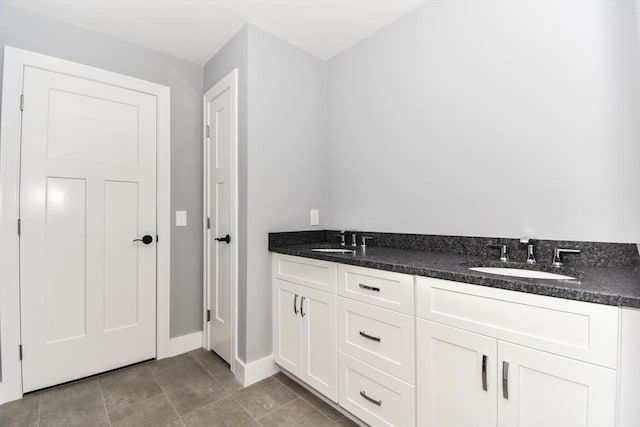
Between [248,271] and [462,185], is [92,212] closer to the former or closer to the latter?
[248,271]

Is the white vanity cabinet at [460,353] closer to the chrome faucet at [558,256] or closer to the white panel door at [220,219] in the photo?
the chrome faucet at [558,256]

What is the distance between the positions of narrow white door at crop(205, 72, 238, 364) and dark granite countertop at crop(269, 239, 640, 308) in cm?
87

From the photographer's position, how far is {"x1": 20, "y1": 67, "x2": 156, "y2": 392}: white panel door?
1.85 metres

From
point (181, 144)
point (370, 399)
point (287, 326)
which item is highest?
point (181, 144)

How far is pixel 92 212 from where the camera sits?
2.04 metres

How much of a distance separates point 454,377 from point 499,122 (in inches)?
49.2

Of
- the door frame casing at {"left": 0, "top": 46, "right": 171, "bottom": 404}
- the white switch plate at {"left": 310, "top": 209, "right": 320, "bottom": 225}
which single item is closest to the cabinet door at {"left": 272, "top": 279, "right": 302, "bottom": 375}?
the white switch plate at {"left": 310, "top": 209, "right": 320, "bottom": 225}

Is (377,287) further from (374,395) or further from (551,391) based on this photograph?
(551,391)

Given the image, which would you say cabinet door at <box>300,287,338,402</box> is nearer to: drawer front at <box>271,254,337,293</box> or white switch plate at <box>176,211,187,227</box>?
drawer front at <box>271,254,337,293</box>

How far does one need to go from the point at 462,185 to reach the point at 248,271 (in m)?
1.43

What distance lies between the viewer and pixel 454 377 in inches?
44.9

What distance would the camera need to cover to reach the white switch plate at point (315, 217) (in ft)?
7.75

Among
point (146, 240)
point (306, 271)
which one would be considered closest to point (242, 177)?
point (306, 271)

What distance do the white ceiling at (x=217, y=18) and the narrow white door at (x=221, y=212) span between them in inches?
15.0
